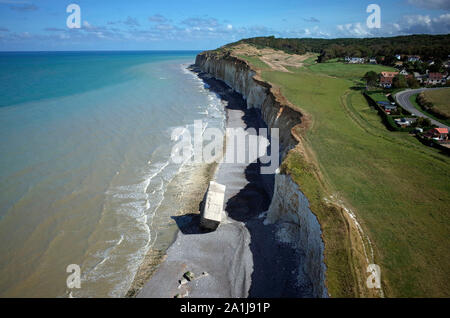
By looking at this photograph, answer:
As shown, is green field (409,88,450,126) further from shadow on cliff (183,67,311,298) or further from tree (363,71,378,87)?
shadow on cliff (183,67,311,298)

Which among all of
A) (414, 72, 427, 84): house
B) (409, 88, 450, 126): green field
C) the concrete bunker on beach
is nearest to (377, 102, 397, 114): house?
(409, 88, 450, 126): green field

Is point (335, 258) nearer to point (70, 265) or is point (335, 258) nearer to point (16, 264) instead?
point (70, 265)

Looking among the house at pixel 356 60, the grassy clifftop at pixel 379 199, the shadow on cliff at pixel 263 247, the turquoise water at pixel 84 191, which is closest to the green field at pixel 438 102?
the grassy clifftop at pixel 379 199

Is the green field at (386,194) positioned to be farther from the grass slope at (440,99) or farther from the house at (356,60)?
the house at (356,60)

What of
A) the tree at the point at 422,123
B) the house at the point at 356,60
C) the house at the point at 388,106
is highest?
the house at the point at 356,60

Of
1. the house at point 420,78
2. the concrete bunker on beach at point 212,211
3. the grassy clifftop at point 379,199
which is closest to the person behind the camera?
the grassy clifftop at point 379,199

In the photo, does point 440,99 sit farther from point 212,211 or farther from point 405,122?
point 212,211

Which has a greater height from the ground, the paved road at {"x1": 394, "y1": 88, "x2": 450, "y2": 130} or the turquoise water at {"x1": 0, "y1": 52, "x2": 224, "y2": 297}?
the paved road at {"x1": 394, "y1": 88, "x2": 450, "y2": 130}
